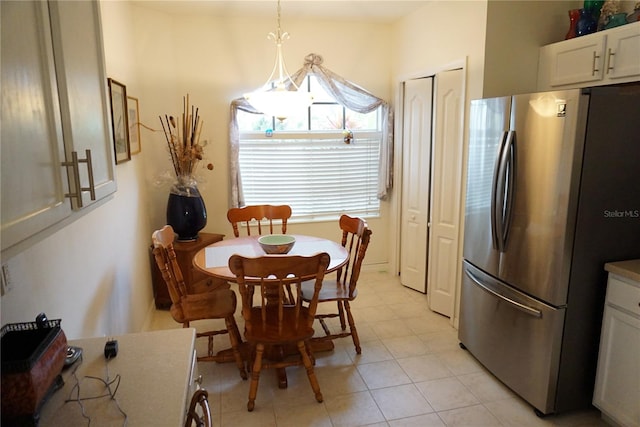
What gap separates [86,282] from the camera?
195 centimetres

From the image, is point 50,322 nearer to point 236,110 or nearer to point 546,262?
point 546,262

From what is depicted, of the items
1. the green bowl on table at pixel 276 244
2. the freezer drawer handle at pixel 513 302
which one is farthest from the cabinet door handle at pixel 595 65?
the green bowl on table at pixel 276 244

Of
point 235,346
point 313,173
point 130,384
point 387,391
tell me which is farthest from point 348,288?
point 130,384

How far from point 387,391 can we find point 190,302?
136cm

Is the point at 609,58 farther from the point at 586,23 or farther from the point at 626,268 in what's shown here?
the point at 626,268

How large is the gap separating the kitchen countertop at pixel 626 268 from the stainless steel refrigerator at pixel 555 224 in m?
0.05

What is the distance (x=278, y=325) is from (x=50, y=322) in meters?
1.33

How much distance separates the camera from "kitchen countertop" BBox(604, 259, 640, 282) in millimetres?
1905

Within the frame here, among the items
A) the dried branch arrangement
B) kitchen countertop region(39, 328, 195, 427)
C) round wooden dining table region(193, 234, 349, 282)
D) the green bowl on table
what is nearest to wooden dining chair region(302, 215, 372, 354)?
round wooden dining table region(193, 234, 349, 282)

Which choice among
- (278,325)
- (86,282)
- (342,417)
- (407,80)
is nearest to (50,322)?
(86,282)

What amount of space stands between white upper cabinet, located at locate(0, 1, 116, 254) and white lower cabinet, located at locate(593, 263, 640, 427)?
232cm

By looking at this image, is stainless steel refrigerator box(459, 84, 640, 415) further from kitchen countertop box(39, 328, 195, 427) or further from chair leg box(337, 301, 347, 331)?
kitchen countertop box(39, 328, 195, 427)

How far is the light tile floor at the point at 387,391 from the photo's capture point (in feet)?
7.22

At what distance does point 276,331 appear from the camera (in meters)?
2.29
